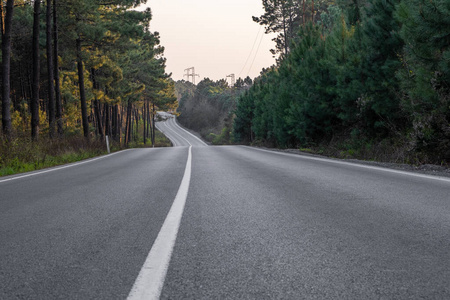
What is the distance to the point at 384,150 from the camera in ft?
42.2

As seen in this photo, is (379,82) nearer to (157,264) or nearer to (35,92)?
(157,264)

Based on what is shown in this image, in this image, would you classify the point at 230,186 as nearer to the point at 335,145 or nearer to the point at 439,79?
the point at 439,79

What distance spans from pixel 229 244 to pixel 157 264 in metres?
0.73

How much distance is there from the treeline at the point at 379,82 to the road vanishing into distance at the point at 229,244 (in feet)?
13.9

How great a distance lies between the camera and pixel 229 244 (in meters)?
3.17

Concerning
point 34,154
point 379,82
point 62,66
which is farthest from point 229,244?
point 62,66

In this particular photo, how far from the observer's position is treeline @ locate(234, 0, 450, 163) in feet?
30.1

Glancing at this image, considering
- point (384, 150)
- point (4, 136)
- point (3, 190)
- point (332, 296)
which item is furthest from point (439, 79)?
point (4, 136)

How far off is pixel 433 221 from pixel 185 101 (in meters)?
126

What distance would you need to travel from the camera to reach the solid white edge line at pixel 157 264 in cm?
218

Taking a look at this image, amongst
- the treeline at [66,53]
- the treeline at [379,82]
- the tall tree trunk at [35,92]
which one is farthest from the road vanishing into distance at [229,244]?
the tall tree trunk at [35,92]

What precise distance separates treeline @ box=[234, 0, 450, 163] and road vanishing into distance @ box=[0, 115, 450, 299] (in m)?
4.23

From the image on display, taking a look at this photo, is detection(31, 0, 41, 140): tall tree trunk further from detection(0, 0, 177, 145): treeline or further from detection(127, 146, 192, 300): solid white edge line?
detection(127, 146, 192, 300): solid white edge line

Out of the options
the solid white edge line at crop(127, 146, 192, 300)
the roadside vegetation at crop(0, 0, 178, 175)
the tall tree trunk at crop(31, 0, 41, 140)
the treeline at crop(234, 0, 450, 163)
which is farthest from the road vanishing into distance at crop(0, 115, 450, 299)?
the tall tree trunk at crop(31, 0, 41, 140)
